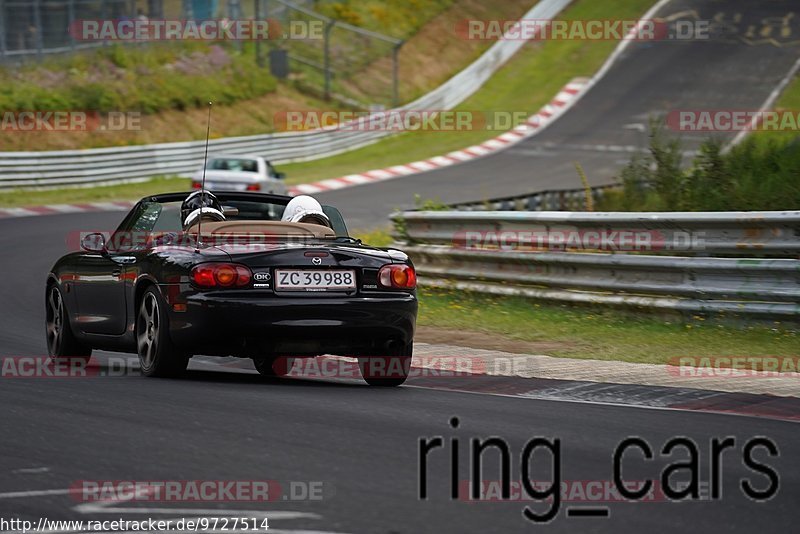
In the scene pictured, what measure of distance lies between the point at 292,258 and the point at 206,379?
1080 millimetres

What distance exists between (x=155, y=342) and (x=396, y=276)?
154cm

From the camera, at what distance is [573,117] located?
141 ft

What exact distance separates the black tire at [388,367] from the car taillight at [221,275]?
1.09 m

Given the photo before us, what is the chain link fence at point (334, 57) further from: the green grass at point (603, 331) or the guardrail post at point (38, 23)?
the green grass at point (603, 331)

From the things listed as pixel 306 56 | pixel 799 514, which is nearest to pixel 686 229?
pixel 799 514

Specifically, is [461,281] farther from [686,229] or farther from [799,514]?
[799,514]

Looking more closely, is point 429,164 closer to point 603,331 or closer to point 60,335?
point 603,331

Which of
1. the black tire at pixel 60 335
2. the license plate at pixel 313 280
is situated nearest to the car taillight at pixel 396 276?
the license plate at pixel 313 280

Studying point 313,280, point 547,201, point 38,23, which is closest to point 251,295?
point 313,280

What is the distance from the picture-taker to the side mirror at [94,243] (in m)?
9.57

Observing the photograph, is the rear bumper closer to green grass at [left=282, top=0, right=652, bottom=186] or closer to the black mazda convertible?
the black mazda convertible

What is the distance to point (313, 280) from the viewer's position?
27.8ft

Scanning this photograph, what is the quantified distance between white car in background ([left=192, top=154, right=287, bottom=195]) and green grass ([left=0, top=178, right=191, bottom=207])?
6.95 ft

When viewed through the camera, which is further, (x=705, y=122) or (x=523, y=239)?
(x=705, y=122)
